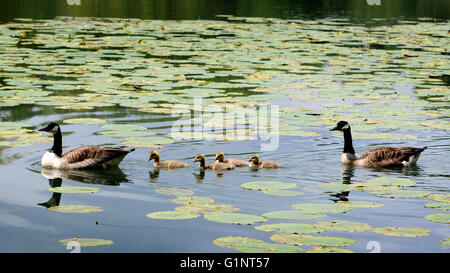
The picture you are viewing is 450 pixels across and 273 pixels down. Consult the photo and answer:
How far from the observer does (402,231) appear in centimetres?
758

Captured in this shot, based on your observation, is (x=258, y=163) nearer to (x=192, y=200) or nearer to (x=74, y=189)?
(x=192, y=200)

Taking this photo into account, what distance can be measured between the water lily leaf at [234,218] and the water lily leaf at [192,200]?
0.51m

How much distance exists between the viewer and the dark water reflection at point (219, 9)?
118 ft

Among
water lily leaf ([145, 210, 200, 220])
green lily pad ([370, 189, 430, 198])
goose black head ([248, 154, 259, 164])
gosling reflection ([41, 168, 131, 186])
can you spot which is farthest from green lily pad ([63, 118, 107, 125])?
green lily pad ([370, 189, 430, 198])

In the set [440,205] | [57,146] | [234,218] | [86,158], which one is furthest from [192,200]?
[57,146]

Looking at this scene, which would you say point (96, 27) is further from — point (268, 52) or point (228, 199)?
point (228, 199)

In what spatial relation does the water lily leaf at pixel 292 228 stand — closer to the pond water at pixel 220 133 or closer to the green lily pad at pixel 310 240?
the pond water at pixel 220 133

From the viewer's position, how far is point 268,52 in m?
23.1

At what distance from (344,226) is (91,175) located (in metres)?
4.10

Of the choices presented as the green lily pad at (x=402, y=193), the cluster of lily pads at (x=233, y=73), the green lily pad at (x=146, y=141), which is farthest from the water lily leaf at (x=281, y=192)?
the cluster of lily pads at (x=233, y=73)

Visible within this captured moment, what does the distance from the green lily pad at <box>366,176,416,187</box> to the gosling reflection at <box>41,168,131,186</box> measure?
10.5 feet

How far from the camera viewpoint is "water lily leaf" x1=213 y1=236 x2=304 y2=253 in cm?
684

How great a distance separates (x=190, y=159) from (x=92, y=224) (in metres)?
3.61
